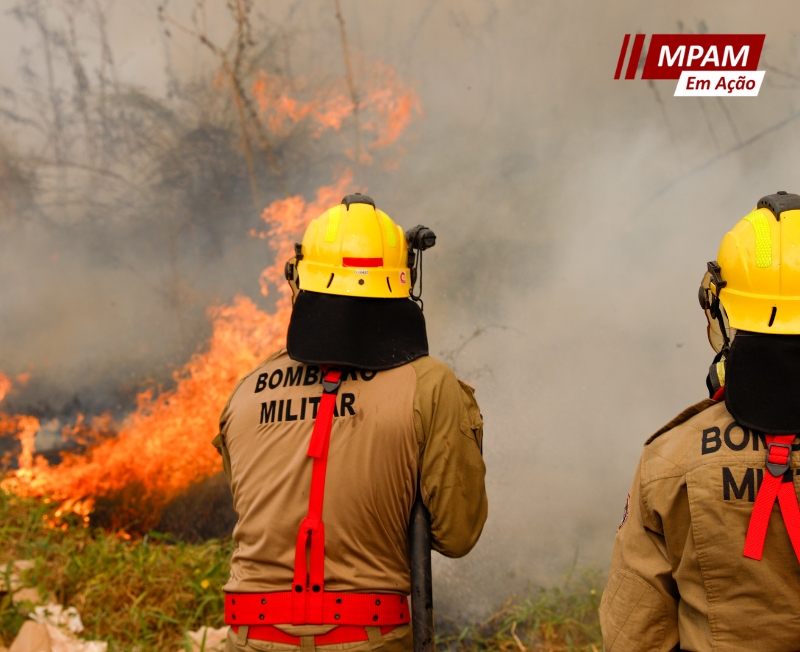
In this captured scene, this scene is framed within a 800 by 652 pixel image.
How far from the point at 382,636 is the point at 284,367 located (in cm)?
93

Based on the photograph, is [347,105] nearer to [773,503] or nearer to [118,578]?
[118,578]

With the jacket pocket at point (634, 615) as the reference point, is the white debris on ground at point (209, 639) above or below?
below

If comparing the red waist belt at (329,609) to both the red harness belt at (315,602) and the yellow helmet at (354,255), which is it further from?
the yellow helmet at (354,255)

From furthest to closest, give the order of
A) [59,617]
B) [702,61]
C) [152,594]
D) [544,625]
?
[702,61] < [152,594] < [59,617] < [544,625]

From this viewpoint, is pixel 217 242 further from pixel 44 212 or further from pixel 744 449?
pixel 744 449

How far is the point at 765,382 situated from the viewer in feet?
6.02

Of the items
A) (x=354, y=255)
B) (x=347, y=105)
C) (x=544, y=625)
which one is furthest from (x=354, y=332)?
(x=347, y=105)

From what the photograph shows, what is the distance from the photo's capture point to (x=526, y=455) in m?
4.81

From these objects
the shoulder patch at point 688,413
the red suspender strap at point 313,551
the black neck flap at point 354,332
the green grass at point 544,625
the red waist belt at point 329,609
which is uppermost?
the black neck flap at point 354,332

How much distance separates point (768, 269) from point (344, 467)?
1361mm

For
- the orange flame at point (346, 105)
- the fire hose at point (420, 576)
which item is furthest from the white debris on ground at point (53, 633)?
the orange flame at point (346, 105)

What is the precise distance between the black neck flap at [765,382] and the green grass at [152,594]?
8.32 ft

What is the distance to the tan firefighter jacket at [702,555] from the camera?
1.80m

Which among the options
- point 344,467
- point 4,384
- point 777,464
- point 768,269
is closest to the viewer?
point 777,464
